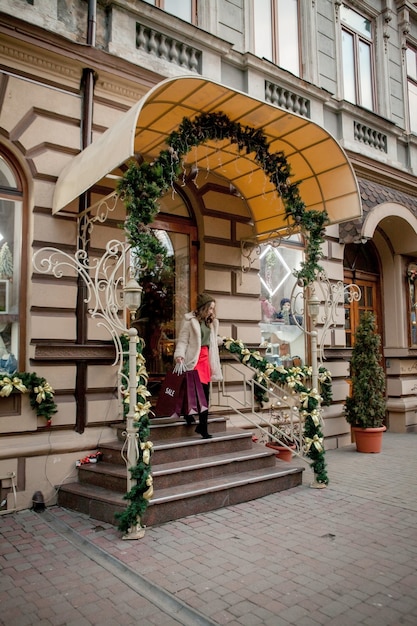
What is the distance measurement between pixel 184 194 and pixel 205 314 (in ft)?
7.67

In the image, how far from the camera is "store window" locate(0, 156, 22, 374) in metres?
6.15

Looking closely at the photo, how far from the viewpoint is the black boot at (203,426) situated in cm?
645

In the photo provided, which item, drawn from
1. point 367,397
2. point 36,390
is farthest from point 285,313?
point 36,390

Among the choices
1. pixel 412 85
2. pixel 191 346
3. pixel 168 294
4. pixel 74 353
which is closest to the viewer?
pixel 74 353

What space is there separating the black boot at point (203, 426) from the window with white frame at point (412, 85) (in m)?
9.83

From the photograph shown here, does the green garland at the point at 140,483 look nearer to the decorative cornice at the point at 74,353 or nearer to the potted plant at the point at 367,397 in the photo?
the decorative cornice at the point at 74,353

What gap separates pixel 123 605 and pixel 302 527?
217cm

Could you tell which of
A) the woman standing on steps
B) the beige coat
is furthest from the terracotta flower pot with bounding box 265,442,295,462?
the beige coat

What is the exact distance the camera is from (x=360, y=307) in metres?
11.4

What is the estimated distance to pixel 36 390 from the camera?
5.85 meters

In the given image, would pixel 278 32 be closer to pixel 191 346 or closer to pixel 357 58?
pixel 357 58

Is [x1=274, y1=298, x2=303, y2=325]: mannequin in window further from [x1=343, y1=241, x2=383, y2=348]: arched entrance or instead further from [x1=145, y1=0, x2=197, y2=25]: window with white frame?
[x1=145, y1=0, x2=197, y2=25]: window with white frame

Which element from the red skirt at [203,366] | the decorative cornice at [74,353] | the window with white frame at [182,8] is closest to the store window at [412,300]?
the red skirt at [203,366]

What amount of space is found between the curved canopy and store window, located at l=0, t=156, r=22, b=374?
1.86 feet
